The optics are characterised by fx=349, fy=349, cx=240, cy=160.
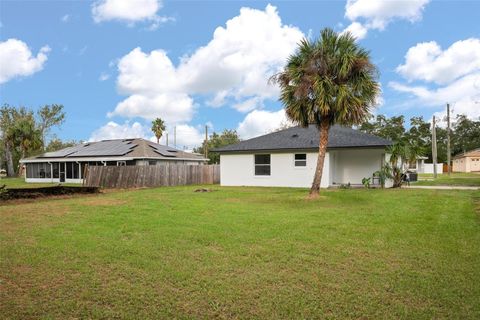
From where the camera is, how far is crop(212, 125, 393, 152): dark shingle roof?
19750mm

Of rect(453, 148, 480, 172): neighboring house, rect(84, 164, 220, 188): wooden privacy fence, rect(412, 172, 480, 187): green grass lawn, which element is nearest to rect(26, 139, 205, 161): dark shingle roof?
rect(84, 164, 220, 188): wooden privacy fence

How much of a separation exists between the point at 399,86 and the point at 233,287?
1959 cm

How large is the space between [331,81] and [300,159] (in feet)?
26.9

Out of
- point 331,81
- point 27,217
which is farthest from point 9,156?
point 331,81

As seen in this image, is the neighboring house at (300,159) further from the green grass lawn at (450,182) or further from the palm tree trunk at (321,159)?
the palm tree trunk at (321,159)

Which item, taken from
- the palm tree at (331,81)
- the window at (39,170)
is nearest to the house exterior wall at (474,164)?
the palm tree at (331,81)

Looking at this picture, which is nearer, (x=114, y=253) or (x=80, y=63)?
(x=114, y=253)

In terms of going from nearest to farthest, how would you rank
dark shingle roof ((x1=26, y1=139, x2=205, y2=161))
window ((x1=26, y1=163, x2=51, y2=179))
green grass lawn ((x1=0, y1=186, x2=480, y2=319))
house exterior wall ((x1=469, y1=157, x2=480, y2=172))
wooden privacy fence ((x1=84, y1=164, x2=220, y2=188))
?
1. green grass lawn ((x1=0, y1=186, x2=480, y2=319))
2. wooden privacy fence ((x1=84, y1=164, x2=220, y2=188))
3. dark shingle roof ((x1=26, y1=139, x2=205, y2=161))
4. window ((x1=26, y1=163, x2=51, y2=179))
5. house exterior wall ((x1=469, y1=157, x2=480, y2=172))

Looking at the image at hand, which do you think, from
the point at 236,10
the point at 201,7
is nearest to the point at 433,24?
the point at 236,10

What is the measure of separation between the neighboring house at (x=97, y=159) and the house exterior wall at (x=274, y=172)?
24.5ft

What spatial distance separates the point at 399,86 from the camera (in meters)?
20.5

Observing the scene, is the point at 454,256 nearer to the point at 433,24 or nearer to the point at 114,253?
the point at 114,253

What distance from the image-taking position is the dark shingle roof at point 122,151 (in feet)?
94.0

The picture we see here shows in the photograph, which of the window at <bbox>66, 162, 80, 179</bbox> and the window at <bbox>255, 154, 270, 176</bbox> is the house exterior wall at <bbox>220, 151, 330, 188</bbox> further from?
the window at <bbox>66, 162, 80, 179</bbox>
